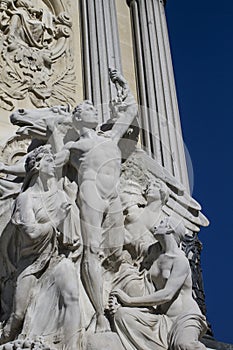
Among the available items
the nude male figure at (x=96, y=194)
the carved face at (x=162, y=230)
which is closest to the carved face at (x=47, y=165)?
the nude male figure at (x=96, y=194)

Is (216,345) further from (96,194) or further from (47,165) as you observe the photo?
(47,165)

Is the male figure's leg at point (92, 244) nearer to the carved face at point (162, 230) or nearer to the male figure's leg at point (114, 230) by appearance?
the male figure's leg at point (114, 230)

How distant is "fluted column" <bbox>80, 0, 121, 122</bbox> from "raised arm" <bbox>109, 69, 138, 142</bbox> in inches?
43.7

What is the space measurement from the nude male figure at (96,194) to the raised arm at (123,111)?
0.01m

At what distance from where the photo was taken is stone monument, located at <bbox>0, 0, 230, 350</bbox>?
15.5ft

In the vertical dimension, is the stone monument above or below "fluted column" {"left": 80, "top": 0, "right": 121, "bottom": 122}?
below

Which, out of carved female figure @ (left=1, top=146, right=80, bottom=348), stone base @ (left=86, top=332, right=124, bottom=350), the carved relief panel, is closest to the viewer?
stone base @ (left=86, top=332, right=124, bottom=350)

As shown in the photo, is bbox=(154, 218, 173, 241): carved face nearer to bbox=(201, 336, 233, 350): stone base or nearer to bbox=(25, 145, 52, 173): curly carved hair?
bbox=(25, 145, 52, 173): curly carved hair

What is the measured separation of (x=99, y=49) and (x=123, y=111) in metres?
2.33

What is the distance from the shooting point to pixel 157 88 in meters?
8.33

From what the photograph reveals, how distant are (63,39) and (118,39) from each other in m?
0.76

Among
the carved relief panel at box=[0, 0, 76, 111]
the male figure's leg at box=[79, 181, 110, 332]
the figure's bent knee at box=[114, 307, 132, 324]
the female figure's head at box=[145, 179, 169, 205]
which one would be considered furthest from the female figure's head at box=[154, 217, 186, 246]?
the carved relief panel at box=[0, 0, 76, 111]

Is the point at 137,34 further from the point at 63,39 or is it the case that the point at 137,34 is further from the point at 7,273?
the point at 7,273

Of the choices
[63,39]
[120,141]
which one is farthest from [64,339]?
[63,39]
